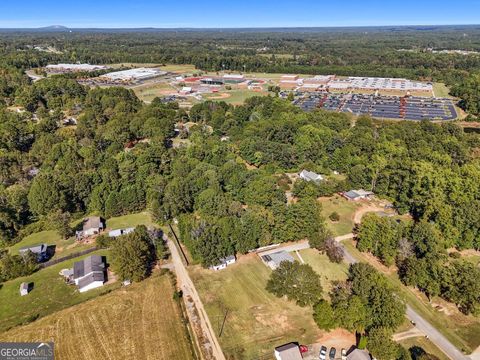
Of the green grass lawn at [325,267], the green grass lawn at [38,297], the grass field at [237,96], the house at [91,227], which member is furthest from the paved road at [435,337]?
the grass field at [237,96]

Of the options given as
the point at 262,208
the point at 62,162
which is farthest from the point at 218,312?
the point at 62,162

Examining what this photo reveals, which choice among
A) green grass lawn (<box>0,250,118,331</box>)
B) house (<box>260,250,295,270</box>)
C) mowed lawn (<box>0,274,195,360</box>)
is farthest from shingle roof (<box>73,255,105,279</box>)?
house (<box>260,250,295,270</box>)

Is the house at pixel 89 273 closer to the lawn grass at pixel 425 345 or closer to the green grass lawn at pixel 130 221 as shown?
the green grass lawn at pixel 130 221

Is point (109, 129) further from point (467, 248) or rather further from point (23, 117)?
point (467, 248)

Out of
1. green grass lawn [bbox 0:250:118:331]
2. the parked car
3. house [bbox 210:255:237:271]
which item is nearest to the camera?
the parked car

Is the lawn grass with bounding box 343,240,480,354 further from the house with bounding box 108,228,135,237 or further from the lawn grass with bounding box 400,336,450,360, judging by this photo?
the house with bounding box 108,228,135,237

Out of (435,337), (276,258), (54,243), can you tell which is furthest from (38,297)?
(435,337)
